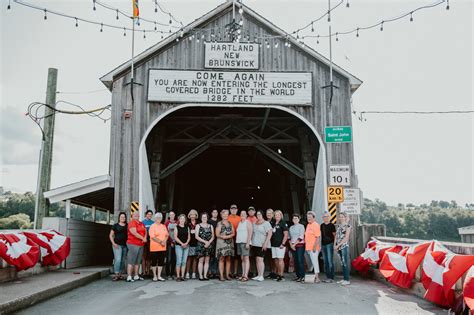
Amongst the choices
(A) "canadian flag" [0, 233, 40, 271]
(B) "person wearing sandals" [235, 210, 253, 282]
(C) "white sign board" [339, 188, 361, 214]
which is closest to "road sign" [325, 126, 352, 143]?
(C) "white sign board" [339, 188, 361, 214]

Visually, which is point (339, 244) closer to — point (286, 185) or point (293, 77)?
point (293, 77)

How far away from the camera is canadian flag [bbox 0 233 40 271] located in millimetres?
7926

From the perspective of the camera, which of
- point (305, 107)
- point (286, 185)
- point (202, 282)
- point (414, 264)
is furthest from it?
point (286, 185)

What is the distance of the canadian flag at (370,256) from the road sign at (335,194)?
1360 mm

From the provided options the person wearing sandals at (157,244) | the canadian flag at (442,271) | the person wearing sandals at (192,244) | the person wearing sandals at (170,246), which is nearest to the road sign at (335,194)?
the person wearing sandals at (192,244)

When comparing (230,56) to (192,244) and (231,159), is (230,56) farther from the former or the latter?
(231,159)

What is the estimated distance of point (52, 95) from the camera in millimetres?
13023

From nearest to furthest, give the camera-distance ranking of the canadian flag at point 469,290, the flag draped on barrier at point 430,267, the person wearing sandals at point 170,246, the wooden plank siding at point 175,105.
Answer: the canadian flag at point 469,290
the flag draped on barrier at point 430,267
the person wearing sandals at point 170,246
the wooden plank siding at point 175,105

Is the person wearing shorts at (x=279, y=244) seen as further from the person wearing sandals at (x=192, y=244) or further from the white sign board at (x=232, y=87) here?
the white sign board at (x=232, y=87)

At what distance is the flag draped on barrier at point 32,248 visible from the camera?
805cm

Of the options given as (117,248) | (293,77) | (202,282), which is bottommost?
(202,282)

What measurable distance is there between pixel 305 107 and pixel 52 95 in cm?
711

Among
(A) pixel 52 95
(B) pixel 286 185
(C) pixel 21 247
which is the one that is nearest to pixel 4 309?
(C) pixel 21 247

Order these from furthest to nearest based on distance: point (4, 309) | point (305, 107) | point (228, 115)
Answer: point (228, 115)
point (305, 107)
point (4, 309)
